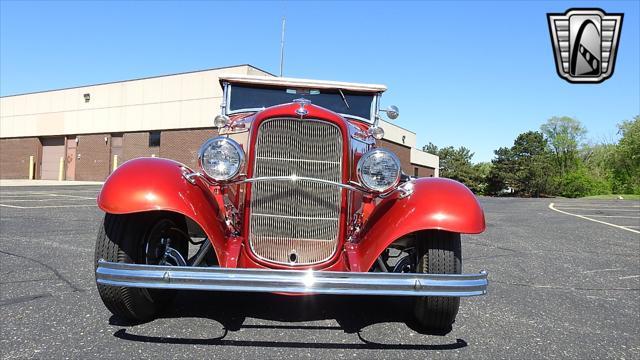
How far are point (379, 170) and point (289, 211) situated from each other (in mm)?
662

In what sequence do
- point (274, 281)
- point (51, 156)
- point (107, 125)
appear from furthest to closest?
point (51, 156) → point (107, 125) → point (274, 281)

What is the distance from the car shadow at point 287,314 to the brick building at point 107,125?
62.5 feet

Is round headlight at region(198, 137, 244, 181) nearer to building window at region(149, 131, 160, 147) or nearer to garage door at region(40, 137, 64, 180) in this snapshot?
building window at region(149, 131, 160, 147)

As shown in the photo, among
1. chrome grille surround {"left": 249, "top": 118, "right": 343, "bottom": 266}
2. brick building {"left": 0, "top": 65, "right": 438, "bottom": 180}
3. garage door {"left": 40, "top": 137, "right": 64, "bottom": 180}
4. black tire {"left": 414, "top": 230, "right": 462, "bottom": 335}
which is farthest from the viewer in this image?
garage door {"left": 40, "top": 137, "right": 64, "bottom": 180}

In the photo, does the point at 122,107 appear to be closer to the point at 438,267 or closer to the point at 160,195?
the point at 160,195

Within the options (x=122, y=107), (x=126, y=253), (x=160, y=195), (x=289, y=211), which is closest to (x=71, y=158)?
(x=122, y=107)

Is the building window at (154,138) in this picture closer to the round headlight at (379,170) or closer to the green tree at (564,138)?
the round headlight at (379,170)

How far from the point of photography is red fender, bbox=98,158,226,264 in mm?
2689

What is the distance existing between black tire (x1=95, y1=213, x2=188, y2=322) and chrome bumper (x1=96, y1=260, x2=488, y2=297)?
1.34 feet

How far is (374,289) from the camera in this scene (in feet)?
7.64

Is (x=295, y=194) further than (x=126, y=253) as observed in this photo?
Yes

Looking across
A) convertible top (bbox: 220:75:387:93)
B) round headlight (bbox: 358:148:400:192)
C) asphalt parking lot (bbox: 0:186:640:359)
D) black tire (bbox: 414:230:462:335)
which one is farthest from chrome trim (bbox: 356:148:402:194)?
convertible top (bbox: 220:75:387:93)

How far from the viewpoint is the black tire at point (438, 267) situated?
279 cm

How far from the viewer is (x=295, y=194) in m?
2.98
